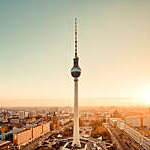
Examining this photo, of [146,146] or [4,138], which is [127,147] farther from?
[4,138]

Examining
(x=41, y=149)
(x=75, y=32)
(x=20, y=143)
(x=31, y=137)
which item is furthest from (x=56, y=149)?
(x=75, y=32)

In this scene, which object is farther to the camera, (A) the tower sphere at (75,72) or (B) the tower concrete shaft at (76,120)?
(A) the tower sphere at (75,72)

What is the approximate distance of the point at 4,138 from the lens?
2755cm

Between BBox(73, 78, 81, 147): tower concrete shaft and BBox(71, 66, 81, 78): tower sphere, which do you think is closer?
BBox(73, 78, 81, 147): tower concrete shaft

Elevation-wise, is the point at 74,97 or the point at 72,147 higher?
the point at 74,97

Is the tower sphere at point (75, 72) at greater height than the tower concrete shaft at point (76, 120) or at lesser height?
greater

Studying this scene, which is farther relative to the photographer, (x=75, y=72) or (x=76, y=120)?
(x=75, y=72)

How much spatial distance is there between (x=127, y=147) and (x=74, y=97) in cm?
1116

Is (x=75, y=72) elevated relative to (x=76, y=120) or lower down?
elevated

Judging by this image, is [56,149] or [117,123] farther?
[117,123]

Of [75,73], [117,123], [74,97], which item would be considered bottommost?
[117,123]

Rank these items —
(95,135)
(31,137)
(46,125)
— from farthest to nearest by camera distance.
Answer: (46,125) → (95,135) → (31,137)

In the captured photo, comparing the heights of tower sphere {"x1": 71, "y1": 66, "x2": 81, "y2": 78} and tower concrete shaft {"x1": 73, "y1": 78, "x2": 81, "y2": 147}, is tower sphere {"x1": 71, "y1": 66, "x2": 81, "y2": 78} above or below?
above

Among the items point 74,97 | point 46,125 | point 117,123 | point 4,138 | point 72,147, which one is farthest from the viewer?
point 117,123
